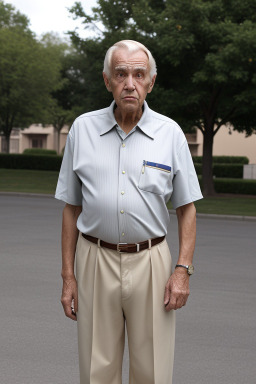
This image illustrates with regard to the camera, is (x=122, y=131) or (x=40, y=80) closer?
(x=122, y=131)

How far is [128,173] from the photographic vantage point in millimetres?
2922

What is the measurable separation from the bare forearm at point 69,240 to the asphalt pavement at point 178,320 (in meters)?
1.88

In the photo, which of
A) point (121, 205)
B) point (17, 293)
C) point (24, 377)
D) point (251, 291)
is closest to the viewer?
point (121, 205)

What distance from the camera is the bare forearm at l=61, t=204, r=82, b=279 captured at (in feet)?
10.2

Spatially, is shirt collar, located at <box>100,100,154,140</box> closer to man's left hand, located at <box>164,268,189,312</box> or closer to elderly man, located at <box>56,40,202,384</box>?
elderly man, located at <box>56,40,202,384</box>

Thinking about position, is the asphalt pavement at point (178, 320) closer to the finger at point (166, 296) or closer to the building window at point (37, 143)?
the finger at point (166, 296)

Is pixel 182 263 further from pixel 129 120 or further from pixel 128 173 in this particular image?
pixel 129 120

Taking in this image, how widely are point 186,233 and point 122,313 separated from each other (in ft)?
1.49

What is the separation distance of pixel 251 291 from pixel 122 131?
17.3ft

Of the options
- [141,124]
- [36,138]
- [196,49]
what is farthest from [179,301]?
[36,138]

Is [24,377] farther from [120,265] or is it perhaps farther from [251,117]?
[251,117]

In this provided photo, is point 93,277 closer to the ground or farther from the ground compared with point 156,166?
closer to the ground

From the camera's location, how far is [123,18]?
25.7 m

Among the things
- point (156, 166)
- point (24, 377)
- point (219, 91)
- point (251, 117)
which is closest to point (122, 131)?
point (156, 166)
